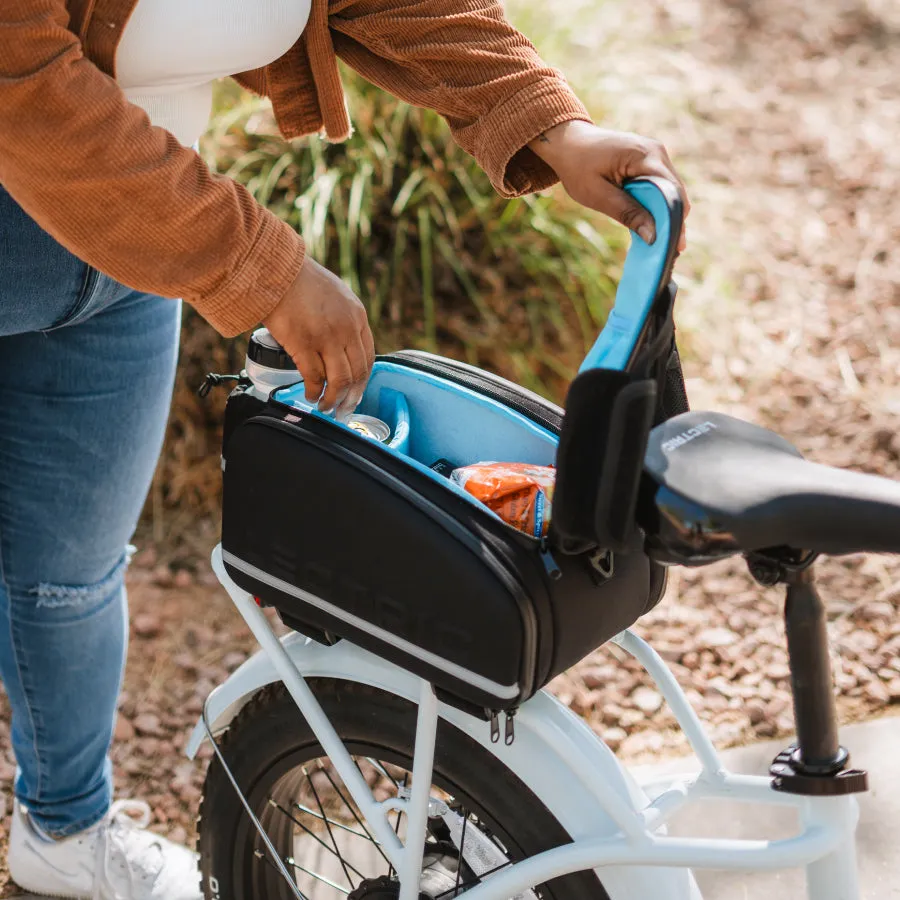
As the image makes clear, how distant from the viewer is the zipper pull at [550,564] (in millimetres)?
1125


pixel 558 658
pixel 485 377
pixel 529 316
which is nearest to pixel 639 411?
pixel 558 658

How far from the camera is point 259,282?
1103 mm

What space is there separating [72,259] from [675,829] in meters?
1.53

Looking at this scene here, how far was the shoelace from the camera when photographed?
74.0 inches

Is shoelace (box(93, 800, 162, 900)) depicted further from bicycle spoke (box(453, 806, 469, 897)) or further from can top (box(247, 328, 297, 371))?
can top (box(247, 328, 297, 371))

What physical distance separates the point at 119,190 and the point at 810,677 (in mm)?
812

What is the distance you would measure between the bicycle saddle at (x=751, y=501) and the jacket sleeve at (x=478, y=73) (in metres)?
0.47

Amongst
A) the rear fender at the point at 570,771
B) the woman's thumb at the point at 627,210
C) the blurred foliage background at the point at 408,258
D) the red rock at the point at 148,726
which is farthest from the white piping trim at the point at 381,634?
the blurred foliage background at the point at 408,258

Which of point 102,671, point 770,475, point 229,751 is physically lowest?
point 102,671

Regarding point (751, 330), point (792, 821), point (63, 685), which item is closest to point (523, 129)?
point (63, 685)

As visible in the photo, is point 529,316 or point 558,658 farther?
point 529,316

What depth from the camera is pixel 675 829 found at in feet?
6.92

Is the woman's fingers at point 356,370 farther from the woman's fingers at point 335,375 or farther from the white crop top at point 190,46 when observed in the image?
the white crop top at point 190,46

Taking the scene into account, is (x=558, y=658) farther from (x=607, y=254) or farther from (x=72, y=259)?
(x=607, y=254)
